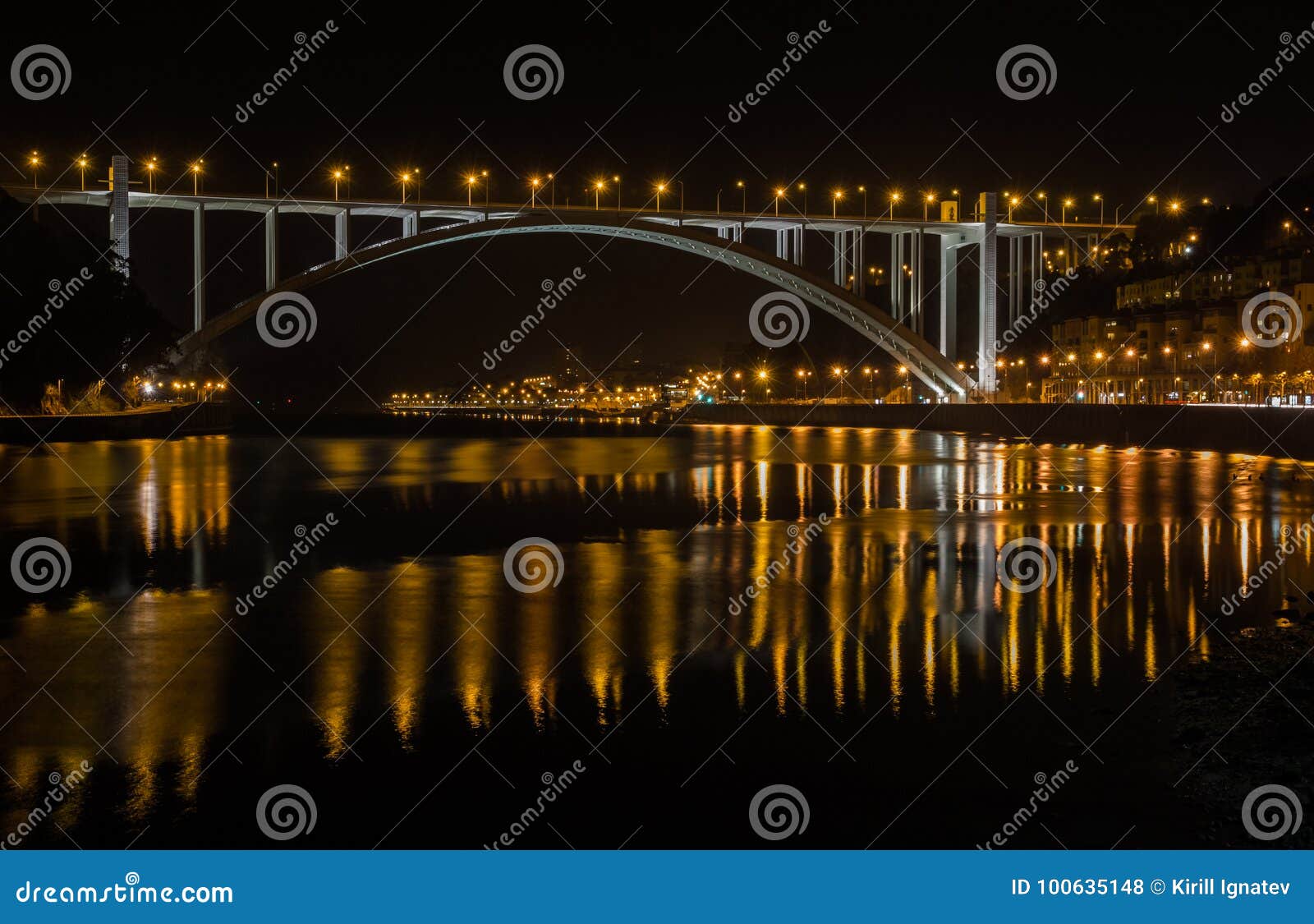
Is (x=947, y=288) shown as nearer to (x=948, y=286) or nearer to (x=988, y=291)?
(x=948, y=286)

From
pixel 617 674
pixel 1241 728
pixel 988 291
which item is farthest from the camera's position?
pixel 988 291

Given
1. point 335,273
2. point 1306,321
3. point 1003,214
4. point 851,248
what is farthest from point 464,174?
point 1306,321

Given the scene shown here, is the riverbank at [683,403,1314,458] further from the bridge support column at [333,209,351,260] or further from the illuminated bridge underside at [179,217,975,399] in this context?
the bridge support column at [333,209,351,260]

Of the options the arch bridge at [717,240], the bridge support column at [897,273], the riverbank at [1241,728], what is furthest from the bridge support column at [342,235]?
the riverbank at [1241,728]

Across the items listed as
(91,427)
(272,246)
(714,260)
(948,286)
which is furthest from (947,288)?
(91,427)

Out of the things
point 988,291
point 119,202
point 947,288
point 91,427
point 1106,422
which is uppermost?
point 119,202

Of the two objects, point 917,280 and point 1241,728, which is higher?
point 917,280
